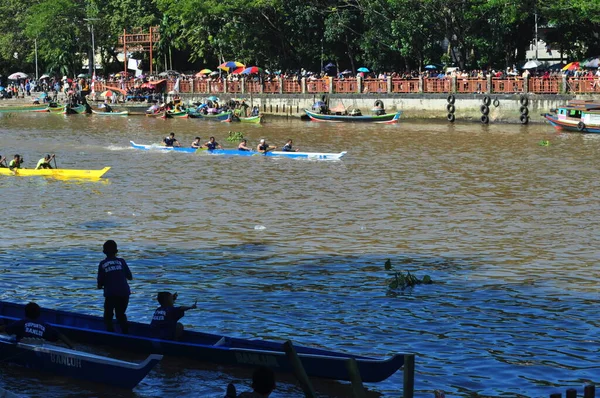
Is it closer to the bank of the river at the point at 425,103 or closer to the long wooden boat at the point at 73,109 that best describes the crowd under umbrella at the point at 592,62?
the bank of the river at the point at 425,103

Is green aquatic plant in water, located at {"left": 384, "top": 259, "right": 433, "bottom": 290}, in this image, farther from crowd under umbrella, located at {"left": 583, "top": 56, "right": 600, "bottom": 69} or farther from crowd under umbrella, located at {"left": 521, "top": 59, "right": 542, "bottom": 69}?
crowd under umbrella, located at {"left": 521, "top": 59, "right": 542, "bottom": 69}

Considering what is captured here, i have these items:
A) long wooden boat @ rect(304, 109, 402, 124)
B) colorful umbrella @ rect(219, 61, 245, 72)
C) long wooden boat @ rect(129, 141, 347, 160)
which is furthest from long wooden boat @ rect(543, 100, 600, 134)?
colorful umbrella @ rect(219, 61, 245, 72)

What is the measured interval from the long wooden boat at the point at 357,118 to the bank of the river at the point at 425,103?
2.08 metres

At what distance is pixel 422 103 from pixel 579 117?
1182 centimetres

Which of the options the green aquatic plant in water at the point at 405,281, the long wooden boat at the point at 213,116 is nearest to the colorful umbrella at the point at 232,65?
the long wooden boat at the point at 213,116

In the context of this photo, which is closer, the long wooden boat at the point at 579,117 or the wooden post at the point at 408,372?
the wooden post at the point at 408,372

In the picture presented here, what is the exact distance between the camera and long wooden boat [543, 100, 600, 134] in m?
48.2

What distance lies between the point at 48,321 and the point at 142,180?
1949 centimetres

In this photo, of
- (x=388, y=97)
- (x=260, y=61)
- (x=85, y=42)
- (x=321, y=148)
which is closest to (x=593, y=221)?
(x=321, y=148)

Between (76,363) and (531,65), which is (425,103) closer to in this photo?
(531,65)

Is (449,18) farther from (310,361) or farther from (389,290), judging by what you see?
(310,361)

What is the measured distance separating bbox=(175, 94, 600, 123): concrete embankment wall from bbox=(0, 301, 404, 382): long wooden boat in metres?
42.5

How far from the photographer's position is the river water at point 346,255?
542 inches

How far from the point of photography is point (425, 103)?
58469 mm
